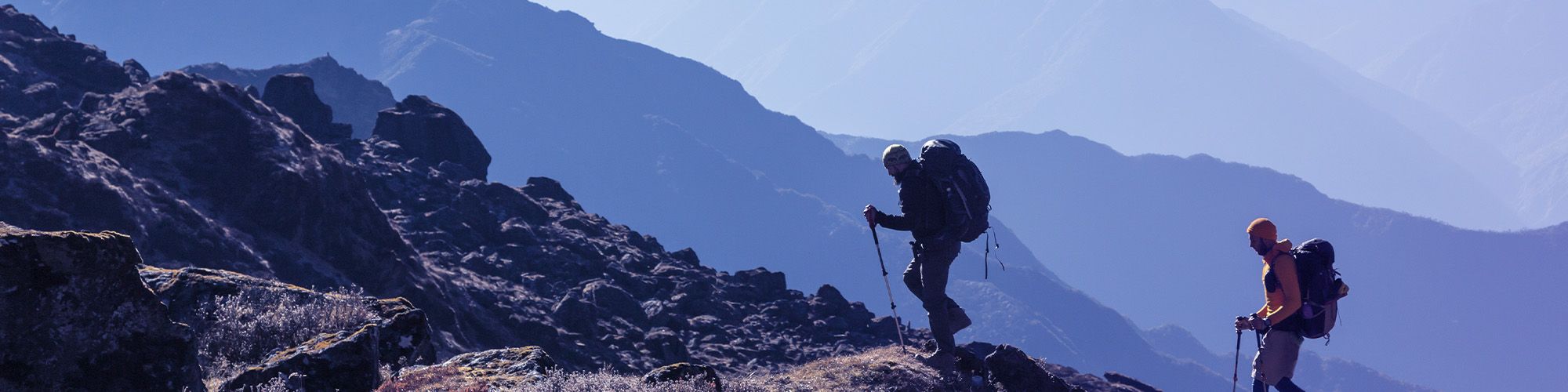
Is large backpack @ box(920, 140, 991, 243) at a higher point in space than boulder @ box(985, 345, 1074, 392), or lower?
higher

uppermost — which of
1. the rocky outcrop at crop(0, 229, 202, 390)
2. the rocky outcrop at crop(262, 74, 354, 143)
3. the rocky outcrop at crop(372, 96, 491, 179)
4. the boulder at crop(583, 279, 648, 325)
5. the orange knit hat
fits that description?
the rocky outcrop at crop(372, 96, 491, 179)

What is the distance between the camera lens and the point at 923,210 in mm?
10305

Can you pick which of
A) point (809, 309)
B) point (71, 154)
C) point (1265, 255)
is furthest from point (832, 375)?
point (809, 309)

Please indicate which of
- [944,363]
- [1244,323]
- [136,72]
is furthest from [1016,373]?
[136,72]

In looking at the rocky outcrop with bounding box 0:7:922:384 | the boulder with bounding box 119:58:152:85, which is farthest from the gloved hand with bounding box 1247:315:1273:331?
the boulder with bounding box 119:58:152:85

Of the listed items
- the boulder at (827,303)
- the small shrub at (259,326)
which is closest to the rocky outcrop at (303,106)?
the boulder at (827,303)

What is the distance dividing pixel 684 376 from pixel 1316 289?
215 inches

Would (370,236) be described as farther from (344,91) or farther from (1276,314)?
(344,91)

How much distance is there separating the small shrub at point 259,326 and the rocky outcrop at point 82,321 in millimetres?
1932

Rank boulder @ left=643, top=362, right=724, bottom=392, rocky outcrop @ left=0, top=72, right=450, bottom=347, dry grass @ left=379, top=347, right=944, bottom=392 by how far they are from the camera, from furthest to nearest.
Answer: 1. rocky outcrop @ left=0, top=72, right=450, bottom=347
2. boulder @ left=643, top=362, right=724, bottom=392
3. dry grass @ left=379, top=347, right=944, bottom=392

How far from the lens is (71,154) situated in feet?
112

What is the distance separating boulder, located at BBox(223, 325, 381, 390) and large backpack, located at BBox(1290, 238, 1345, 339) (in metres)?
7.43

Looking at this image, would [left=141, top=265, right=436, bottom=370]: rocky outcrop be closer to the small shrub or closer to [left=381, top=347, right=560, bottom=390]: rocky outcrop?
the small shrub

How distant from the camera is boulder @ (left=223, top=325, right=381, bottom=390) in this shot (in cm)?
697
